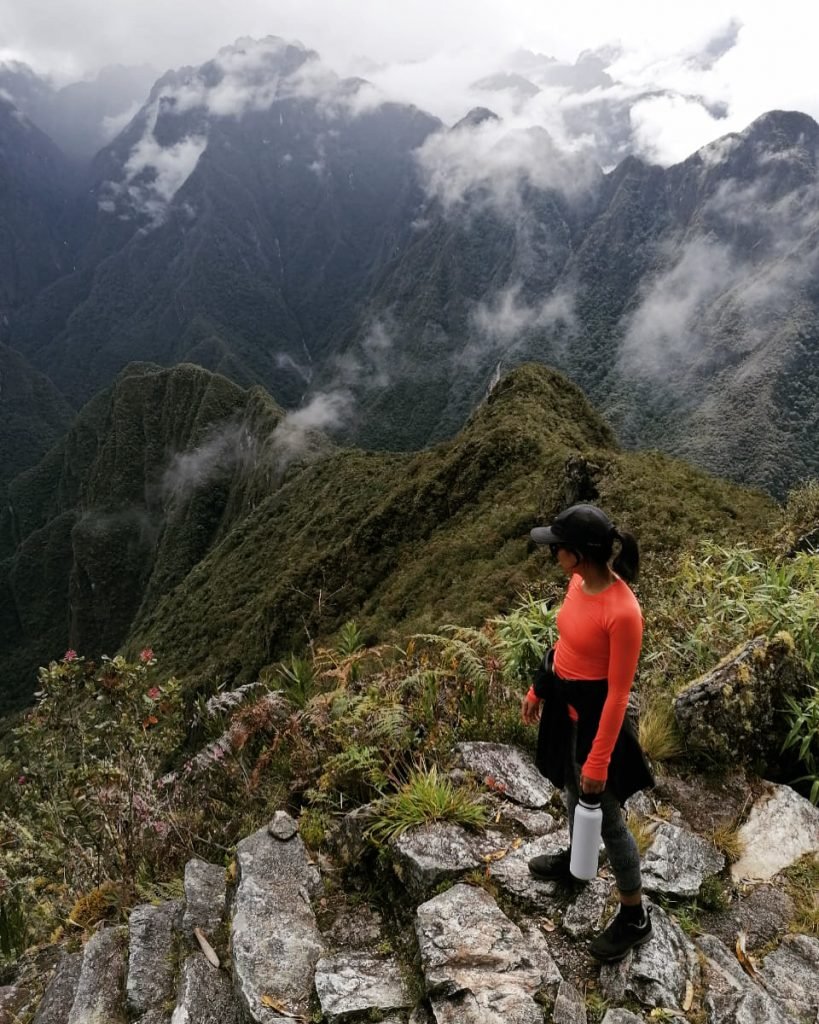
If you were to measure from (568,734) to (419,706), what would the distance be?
98.4 inches

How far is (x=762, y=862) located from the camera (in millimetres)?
5191

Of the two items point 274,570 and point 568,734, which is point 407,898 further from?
point 274,570

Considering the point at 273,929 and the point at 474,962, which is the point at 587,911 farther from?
the point at 273,929

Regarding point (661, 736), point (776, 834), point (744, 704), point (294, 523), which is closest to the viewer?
point (776, 834)

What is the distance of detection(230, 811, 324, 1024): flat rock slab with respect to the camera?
4113 millimetres

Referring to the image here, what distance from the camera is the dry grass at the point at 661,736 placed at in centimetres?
618

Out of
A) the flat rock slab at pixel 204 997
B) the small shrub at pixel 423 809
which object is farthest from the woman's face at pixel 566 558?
the flat rock slab at pixel 204 997

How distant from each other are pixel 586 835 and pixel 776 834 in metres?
2.36

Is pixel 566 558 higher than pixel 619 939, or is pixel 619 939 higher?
pixel 566 558

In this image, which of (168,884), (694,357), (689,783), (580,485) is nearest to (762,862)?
(689,783)

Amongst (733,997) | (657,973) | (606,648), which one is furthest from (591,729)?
(733,997)

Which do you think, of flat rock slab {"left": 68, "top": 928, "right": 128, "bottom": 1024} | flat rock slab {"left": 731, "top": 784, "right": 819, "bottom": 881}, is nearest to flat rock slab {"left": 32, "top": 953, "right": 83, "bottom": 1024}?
flat rock slab {"left": 68, "top": 928, "right": 128, "bottom": 1024}

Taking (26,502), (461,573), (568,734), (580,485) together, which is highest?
(568,734)

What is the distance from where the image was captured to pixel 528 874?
4895 mm
